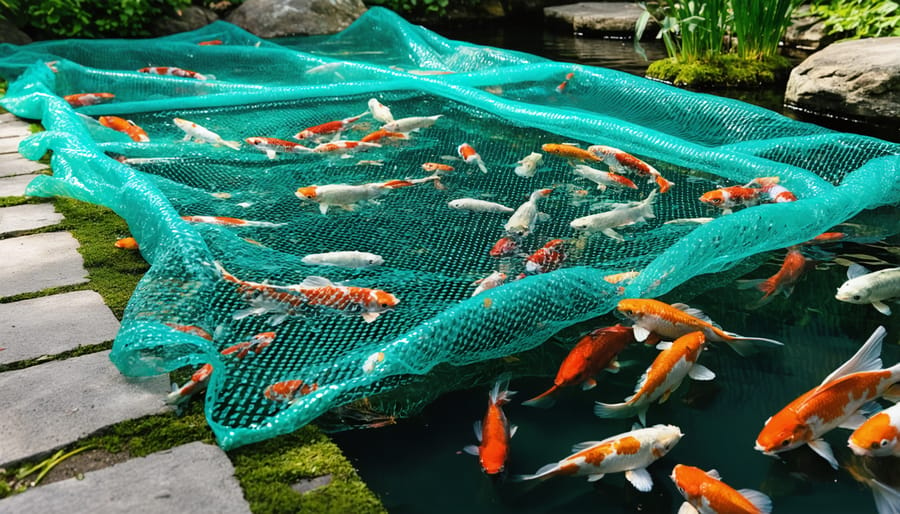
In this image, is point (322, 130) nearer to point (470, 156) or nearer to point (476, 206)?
point (470, 156)

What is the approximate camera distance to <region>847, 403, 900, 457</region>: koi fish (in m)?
1.93

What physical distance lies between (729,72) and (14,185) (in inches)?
234

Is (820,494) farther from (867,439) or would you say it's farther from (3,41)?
(3,41)

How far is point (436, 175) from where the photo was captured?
3.97 m

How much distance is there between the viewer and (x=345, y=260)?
9.16 ft

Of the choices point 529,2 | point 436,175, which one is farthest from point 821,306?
point 529,2

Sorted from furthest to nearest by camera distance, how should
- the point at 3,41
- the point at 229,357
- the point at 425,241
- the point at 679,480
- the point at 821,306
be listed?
the point at 3,41
the point at 425,241
the point at 821,306
the point at 229,357
the point at 679,480

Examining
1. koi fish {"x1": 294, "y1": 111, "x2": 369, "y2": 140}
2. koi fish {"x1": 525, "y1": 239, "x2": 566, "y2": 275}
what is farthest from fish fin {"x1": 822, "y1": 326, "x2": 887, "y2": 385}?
koi fish {"x1": 294, "y1": 111, "x2": 369, "y2": 140}

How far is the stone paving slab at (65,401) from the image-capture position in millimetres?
1924

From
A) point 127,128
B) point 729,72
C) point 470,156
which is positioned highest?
point 127,128

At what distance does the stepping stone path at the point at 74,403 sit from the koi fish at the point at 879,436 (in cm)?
157

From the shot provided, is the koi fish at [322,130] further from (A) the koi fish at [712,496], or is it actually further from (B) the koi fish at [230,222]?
(A) the koi fish at [712,496]

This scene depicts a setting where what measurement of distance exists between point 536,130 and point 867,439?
10.3 feet

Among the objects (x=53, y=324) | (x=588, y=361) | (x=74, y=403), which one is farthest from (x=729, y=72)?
(x=74, y=403)
